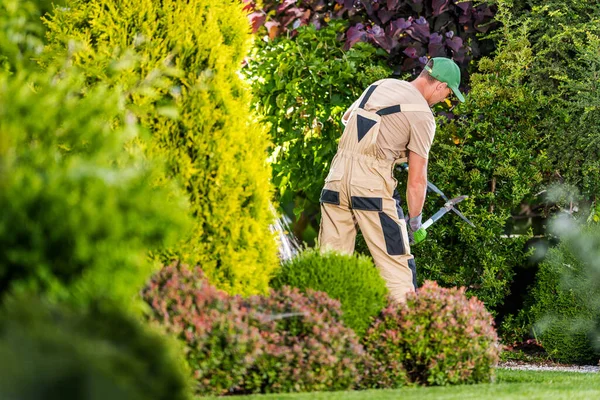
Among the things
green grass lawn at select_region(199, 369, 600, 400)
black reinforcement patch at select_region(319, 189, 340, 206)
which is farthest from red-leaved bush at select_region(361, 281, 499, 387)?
black reinforcement patch at select_region(319, 189, 340, 206)

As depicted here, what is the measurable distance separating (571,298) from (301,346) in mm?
4081

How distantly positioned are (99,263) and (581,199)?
6.69m

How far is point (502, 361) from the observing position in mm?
8570

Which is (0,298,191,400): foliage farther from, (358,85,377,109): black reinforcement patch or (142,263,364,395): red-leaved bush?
(358,85,377,109): black reinforcement patch

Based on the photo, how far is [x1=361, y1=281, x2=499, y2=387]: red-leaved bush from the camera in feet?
18.9

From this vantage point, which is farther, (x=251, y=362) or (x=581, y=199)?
(x=581, y=199)

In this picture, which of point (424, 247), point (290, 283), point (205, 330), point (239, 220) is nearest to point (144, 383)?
point (205, 330)

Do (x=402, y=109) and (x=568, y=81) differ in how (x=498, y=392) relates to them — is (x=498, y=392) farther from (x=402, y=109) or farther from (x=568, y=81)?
(x=568, y=81)

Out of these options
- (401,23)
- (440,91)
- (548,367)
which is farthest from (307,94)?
(548,367)

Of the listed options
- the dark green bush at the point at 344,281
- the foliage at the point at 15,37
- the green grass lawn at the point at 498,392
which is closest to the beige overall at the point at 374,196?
the dark green bush at the point at 344,281

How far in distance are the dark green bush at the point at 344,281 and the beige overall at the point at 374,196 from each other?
767mm

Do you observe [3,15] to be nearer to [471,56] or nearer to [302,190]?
[302,190]

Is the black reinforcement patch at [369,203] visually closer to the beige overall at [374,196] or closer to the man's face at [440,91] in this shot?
the beige overall at [374,196]

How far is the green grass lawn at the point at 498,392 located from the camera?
16.0ft
